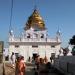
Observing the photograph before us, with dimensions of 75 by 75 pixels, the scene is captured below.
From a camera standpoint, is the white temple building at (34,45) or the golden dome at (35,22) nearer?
the white temple building at (34,45)

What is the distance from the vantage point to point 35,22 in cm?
8656

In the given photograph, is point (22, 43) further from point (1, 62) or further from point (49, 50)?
point (1, 62)

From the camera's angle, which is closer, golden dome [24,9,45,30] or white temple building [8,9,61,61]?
white temple building [8,9,61,61]

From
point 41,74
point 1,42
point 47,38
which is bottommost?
point 41,74

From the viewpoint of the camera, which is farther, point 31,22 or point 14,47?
point 31,22

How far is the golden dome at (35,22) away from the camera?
275 ft

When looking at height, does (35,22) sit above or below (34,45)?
above

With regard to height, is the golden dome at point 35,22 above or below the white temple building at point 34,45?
above

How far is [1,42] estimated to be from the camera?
16.4 m

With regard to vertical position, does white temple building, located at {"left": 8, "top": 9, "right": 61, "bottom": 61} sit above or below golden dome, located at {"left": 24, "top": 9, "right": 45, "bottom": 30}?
below

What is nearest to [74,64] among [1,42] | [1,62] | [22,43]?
[1,42]

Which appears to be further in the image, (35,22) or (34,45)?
(35,22)

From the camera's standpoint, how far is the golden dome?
275 feet

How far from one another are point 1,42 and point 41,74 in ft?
9.01
